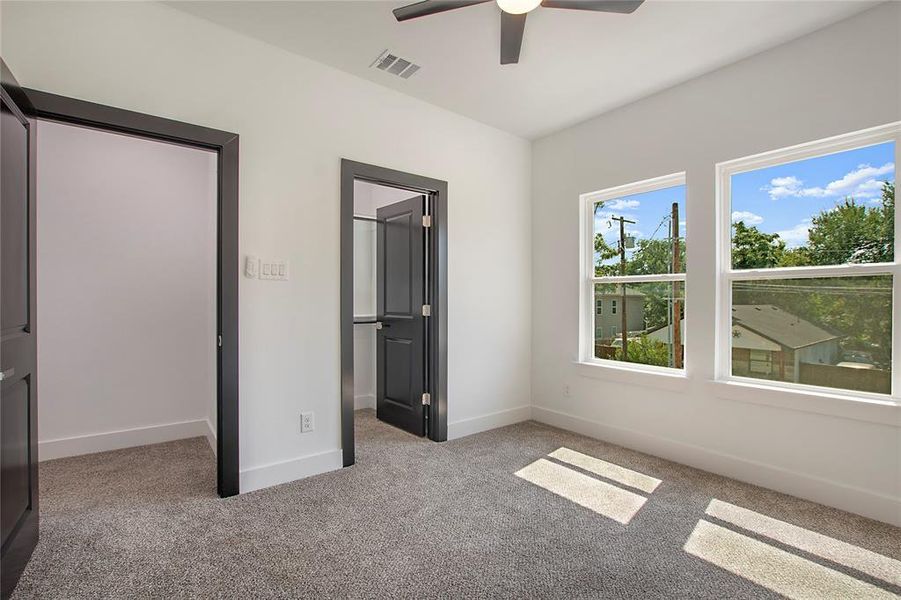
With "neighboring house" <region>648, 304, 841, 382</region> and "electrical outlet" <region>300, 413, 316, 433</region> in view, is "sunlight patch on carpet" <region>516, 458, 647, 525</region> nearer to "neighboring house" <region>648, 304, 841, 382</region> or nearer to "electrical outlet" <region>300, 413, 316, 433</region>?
"neighboring house" <region>648, 304, 841, 382</region>

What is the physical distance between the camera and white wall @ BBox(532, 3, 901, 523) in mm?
2375

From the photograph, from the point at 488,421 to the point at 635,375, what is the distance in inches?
51.5

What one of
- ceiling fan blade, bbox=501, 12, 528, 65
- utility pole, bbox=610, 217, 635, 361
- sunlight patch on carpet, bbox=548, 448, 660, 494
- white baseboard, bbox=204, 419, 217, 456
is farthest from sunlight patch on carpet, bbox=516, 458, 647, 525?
ceiling fan blade, bbox=501, 12, 528, 65

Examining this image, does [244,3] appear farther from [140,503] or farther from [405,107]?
[140,503]

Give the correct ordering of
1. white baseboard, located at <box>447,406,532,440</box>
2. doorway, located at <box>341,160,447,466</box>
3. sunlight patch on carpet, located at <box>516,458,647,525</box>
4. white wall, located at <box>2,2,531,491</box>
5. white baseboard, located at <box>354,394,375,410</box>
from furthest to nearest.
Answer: white baseboard, located at <box>354,394,375,410</box>, white baseboard, located at <box>447,406,532,440</box>, doorway, located at <box>341,160,447,466</box>, sunlight patch on carpet, located at <box>516,458,647,525</box>, white wall, located at <box>2,2,531,491</box>

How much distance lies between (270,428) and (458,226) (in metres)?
2.11

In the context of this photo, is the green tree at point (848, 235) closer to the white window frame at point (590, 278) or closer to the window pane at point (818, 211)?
the window pane at point (818, 211)

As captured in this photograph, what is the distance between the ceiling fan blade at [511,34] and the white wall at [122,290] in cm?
236

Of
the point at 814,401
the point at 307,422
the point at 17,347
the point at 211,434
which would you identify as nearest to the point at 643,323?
the point at 814,401

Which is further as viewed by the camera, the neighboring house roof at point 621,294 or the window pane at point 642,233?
the neighboring house roof at point 621,294

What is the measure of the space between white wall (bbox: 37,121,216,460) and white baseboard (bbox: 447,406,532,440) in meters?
1.91

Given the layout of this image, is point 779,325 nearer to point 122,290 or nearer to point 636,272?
point 636,272

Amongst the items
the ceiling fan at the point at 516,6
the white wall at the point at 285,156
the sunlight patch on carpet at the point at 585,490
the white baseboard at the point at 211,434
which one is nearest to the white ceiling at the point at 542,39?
the white wall at the point at 285,156

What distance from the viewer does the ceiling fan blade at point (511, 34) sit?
203 centimetres
